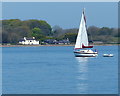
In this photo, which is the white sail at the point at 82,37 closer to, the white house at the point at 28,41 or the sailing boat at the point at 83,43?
the sailing boat at the point at 83,43

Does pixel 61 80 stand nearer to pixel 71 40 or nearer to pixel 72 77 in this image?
pixel 72 77

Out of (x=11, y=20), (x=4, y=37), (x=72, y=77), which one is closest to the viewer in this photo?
(x=72, y=77)

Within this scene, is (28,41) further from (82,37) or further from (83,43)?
(83,43)

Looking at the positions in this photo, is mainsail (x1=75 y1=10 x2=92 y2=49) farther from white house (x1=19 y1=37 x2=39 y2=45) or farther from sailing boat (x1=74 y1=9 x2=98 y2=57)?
white house (x1=19 y1=37 x2=39 y2=45)

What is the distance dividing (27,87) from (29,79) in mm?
4318

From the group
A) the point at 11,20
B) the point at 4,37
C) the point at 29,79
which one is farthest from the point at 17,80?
the point at 11,20

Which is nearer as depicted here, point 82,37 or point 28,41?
point 82,37

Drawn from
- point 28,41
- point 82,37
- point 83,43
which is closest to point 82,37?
point 82,37

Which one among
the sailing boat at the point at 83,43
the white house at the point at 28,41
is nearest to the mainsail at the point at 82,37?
the sailing boat at the point at 83,43

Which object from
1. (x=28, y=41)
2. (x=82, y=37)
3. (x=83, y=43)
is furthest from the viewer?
(x=28, y=41)

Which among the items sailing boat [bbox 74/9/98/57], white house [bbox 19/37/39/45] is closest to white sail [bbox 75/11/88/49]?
sailing boat [bbox 74/9/98/57]

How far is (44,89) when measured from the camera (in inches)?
1045

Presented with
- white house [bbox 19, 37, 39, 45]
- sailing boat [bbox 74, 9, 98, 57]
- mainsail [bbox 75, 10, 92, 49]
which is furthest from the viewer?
white house [bbox 19, 37, 39, 45]

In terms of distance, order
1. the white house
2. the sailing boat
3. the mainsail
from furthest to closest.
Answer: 1. the white house
2. the mainsail
3. the sailing boat
